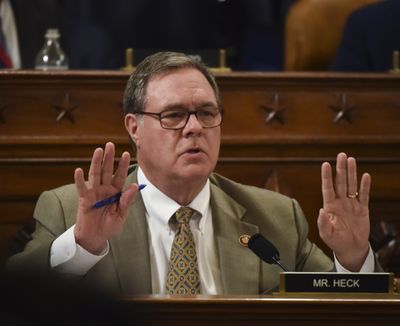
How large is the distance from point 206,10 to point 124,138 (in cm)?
145

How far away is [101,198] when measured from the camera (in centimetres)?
207

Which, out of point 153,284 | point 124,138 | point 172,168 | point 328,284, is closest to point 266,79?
point 124,138

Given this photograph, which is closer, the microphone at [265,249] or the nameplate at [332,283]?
the nameplate at [332,283]

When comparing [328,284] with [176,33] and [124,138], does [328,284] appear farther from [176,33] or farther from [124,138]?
[176,33]

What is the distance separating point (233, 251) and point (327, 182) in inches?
14.7

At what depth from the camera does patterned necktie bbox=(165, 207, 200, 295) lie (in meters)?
2.27

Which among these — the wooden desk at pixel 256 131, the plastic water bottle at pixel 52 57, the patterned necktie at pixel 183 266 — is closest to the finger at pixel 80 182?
the patterned necktie at pixel 183 266

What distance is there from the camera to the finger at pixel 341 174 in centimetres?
213

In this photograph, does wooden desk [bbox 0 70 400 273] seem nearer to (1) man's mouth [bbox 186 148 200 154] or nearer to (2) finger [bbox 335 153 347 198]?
(1) man's mouth [bbox 186 148 200 154]

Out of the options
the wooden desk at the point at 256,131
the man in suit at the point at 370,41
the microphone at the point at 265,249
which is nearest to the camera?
the microphone at the point at 265,249

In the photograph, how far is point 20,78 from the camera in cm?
304

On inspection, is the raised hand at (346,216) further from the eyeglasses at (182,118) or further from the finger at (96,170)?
the finger at (96,170)

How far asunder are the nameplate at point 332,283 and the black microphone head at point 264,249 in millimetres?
201

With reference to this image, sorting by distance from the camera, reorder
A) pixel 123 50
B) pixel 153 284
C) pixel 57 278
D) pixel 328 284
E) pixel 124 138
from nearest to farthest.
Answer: pixel 57 278
pixel 328 284
pixel 153 284
pixel 124 138
pixel 123 50
